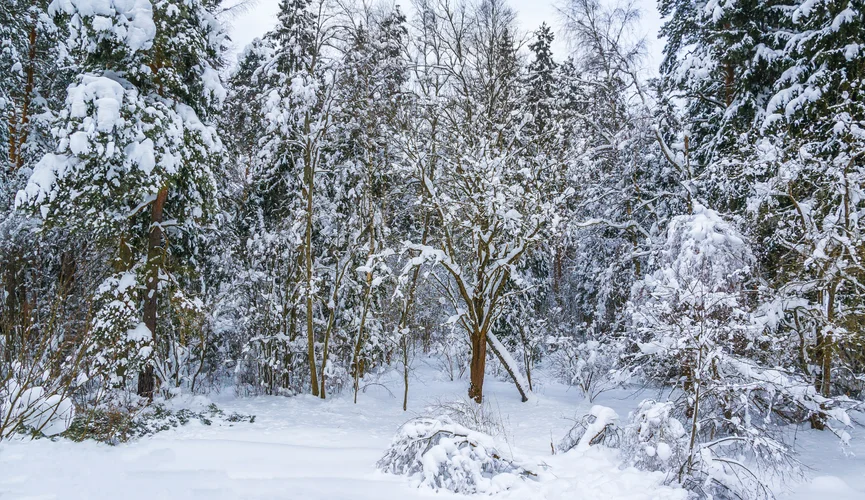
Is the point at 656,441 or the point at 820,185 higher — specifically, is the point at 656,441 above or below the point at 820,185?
below

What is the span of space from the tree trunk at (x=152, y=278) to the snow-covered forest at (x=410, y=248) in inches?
2.8

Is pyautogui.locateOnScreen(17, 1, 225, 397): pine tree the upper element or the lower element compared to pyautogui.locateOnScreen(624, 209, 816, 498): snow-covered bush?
upper

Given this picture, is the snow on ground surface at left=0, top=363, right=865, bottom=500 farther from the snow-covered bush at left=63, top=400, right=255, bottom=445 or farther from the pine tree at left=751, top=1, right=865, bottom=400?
the pine tree at left=751, top=1, right=865, bottom=400

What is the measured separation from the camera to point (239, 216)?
13773mm

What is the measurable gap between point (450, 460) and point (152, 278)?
731 centimetres

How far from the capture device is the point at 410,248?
11.4 m

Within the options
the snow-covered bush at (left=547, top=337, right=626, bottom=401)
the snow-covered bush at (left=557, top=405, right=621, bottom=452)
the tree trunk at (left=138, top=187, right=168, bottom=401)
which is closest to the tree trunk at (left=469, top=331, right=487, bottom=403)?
the snow-covered bush at (left=547, top=337, right=626, bottom=401)

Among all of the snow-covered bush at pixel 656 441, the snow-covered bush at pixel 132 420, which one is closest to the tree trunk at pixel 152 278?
the snow-covered bush at pixel 132 420

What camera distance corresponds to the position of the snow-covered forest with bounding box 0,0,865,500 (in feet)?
17.6

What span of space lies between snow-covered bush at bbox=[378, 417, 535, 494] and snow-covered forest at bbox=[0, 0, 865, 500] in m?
0.03

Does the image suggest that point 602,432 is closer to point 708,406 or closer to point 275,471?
point 708,406

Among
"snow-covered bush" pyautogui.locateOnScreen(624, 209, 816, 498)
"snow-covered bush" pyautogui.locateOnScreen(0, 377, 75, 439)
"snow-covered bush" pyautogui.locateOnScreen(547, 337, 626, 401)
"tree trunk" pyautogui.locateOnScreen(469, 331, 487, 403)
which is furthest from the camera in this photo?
"snow-covered bush" pyautogui.locateOnScreen(547, 337, 626, 401)

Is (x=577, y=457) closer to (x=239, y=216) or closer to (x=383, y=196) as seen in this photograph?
(x=383, y=196)

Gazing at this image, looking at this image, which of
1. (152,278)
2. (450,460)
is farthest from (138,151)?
(450,460)
